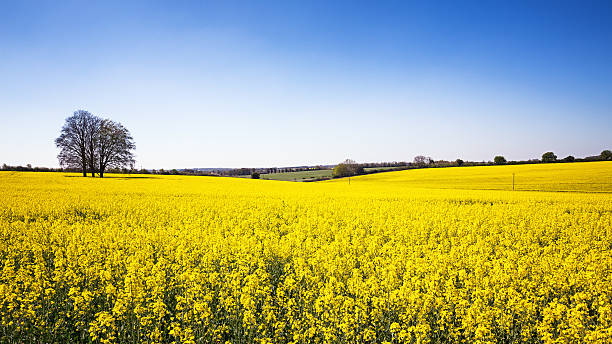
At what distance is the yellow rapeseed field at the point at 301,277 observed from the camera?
4.61m

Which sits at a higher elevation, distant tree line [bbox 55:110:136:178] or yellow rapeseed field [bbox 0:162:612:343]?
distant tree line [bbox 55:110:136:178]

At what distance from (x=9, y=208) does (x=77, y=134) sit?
3566cm

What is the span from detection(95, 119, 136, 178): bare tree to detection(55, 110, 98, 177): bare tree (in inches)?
59.9

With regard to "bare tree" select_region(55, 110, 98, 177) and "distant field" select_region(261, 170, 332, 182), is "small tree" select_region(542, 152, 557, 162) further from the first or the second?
"bare tree" select_region(55, 110, 98, 177)

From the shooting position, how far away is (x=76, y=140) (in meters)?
43.6

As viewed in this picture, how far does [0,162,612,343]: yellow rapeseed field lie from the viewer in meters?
4.61

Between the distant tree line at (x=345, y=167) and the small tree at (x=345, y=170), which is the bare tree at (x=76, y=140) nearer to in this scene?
the distant tree line at (x=345, y=167)

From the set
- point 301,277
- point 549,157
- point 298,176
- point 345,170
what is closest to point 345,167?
point 345,170

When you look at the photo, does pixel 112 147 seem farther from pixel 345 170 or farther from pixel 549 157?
pixel 549 157

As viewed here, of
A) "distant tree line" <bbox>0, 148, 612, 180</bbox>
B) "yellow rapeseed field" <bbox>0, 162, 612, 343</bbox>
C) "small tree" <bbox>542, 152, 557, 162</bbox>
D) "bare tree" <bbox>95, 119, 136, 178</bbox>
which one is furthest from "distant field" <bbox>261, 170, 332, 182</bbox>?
"yellow rapeseed field" <bbox>0, 162, 612, 343</bbox>

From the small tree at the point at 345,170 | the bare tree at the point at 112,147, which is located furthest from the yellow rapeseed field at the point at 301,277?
the small tree at the point at 345,170

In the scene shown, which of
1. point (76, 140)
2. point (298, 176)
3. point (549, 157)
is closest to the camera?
point (76, 140)

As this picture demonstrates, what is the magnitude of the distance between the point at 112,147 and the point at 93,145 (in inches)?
103

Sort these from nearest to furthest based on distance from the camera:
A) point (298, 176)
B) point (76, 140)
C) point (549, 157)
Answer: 1. point (76, 140)
2. point (549, 157)
3. point (298, 176)
